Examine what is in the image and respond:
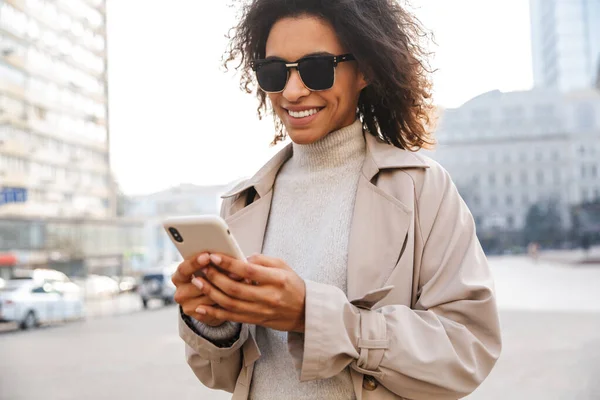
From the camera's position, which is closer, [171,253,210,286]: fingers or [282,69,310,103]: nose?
[171,253,210,286]: fingers

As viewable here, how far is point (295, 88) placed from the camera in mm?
1145

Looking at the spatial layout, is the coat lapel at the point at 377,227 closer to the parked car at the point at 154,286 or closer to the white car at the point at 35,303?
the white car at the point at 35,303

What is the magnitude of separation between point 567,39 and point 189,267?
41.7 feet

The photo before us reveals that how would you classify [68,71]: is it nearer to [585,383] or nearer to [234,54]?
[585,383]

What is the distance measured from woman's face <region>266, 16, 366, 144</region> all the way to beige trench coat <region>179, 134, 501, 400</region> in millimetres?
99

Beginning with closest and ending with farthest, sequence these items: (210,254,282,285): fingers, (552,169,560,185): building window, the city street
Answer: (210,254,282,285): fingers < the city street < (552,169,560,185): building window

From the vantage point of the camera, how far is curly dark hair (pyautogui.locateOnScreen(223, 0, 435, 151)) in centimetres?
116

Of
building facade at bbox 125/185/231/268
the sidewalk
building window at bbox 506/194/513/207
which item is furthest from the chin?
building facade at bbox 125/185/231/268

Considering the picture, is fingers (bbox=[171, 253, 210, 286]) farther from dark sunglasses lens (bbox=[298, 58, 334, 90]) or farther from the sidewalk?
the sidewalk

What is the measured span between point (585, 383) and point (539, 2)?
898 centimetres

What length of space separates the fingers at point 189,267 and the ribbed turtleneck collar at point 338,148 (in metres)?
0.44

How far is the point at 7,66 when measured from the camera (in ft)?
54.6

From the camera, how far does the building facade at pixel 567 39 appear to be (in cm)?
1143

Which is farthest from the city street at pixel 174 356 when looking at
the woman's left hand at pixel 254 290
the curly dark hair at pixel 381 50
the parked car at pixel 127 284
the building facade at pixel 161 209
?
the building facade at pixel 161 209
